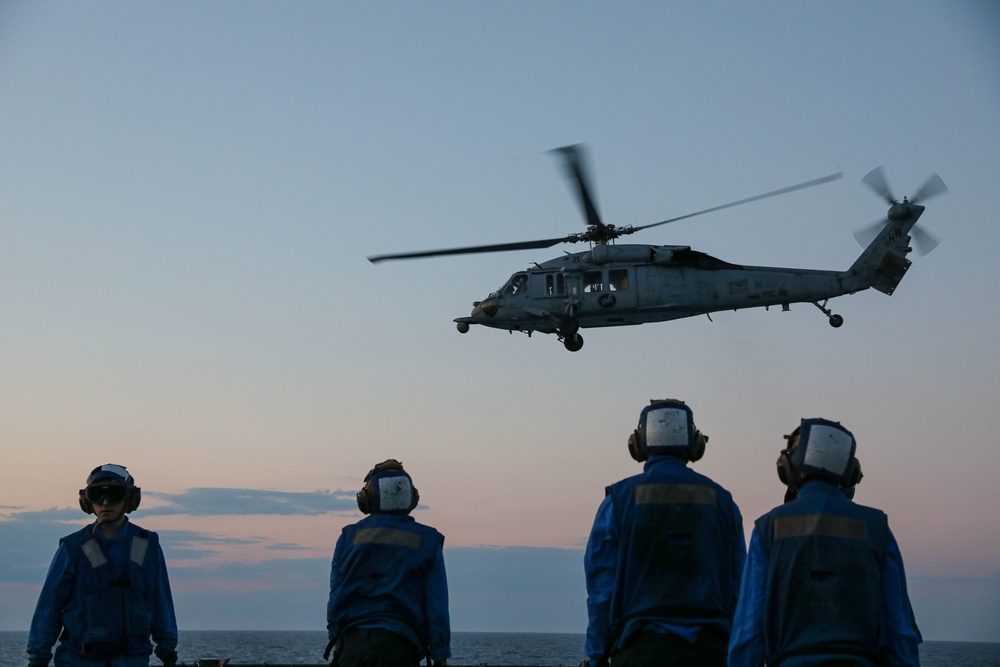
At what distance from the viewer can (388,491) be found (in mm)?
7547

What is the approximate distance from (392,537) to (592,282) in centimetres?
2119

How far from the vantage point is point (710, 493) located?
21.5ft

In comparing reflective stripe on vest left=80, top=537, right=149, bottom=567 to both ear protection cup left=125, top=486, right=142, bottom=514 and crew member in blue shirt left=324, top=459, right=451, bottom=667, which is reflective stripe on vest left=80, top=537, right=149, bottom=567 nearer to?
ear protection cup left=125, top=486, right=142, bottom=514

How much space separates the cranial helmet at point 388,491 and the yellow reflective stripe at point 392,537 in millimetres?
147

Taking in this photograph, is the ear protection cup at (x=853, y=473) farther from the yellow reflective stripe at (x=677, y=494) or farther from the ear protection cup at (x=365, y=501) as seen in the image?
the ear protection cup at (x=365, y=501)

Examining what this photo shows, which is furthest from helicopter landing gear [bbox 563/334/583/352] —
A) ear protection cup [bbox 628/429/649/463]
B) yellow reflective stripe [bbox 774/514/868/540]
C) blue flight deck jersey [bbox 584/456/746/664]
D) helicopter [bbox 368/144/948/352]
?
yellow reflective stripe [bbox 774/514/868/540]

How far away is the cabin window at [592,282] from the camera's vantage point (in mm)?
28234

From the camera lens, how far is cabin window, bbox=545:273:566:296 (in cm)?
2855

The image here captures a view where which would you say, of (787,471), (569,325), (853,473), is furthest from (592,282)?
(853,473)

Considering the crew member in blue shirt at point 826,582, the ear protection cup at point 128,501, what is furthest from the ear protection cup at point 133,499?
the crew member in blue shirt at point 826,582

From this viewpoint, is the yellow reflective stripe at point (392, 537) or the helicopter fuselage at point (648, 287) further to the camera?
the helicopter fuselage at point (648, 287)

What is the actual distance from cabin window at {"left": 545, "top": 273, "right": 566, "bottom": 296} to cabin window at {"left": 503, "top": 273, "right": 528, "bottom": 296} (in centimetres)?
59

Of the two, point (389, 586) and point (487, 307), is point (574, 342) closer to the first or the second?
point (487, 307)

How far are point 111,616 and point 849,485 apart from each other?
497 centimetres
